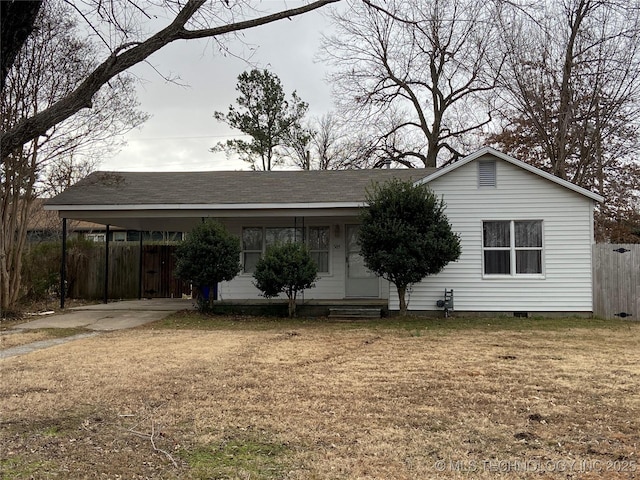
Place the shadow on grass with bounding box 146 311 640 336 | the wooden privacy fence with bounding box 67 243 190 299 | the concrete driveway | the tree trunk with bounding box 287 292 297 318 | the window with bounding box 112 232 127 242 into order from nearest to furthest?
the shadow on grass with bounding box 146 311 640 336
the concrete driveway
the tree trunk with bounding box 287 292 297 318
the wooden privacy fence with bounding box 67 243 190 299
the window with bounding box 112 232 127 242

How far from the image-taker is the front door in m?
14.6

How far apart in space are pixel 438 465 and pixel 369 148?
82.1 ft

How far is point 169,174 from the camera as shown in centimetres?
1716

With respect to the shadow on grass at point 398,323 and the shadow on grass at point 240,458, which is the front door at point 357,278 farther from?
the shadow on grass at point 240,458

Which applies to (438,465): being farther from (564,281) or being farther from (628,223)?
(628,223)

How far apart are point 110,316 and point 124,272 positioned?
232 inches

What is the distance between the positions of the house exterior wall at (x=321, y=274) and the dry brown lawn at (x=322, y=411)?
5622 mm

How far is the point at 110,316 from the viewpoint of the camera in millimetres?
13258

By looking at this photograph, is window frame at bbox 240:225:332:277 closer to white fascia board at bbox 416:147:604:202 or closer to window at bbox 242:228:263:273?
window at bbox 242:228:263:273

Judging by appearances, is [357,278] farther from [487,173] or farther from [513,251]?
[487,173]

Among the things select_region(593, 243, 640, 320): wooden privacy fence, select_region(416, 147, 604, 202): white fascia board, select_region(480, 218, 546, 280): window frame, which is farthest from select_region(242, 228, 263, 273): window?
select_region(593, 243, 640, 320): wooden privacy fence

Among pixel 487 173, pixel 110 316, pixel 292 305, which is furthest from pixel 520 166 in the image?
pixel 110 316

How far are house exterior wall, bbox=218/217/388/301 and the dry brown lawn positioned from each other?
5622 millimetres

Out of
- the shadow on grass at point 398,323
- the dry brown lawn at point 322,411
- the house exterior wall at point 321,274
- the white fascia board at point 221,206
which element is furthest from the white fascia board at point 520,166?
the dry brown lawn at point 322,411
